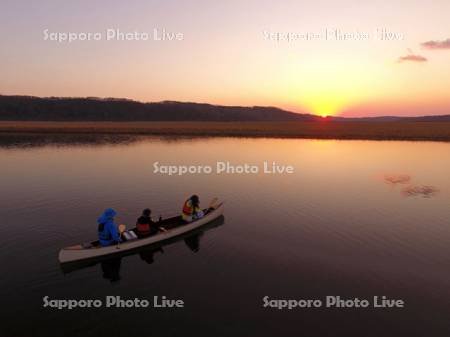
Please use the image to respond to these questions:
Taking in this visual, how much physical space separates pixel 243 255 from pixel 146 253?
404 cm

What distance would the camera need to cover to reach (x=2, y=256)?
1395cm

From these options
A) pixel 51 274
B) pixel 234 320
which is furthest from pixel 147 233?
pixel 234 320

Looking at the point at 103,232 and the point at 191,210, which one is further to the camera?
the point at 191,210

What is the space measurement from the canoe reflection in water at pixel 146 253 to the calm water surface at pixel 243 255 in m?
0.08

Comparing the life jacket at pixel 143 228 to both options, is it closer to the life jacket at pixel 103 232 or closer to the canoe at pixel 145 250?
the canoe at pixel 145 250

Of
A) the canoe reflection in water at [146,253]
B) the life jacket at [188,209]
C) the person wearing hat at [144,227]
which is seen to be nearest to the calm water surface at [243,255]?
the canoe reflection in water at [146,253]

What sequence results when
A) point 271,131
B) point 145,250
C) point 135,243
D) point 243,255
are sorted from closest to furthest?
point 243,255, point 135,243, point 145,250, point 271,131

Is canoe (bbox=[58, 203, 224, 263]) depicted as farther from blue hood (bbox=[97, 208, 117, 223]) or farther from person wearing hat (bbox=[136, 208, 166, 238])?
blue hood (bbox=[97, 208, 117, 223])

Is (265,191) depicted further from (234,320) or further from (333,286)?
(234,320)

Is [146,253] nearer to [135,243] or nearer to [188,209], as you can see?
[135,243]

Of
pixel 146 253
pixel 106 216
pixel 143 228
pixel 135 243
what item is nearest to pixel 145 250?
pixel 146 253

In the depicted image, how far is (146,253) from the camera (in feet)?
50.0

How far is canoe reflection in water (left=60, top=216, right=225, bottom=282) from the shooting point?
523 inches

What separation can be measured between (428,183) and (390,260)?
16.6 meters
